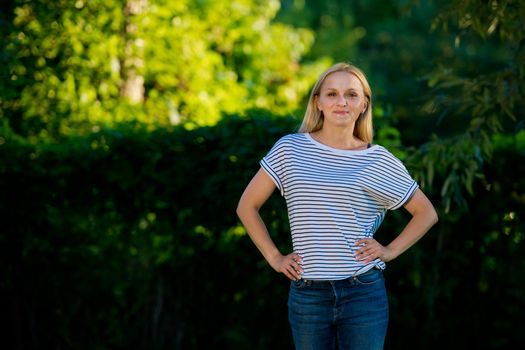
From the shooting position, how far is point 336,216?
10.2ft

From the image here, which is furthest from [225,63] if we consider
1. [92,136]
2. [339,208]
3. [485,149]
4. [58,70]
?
[339,208]

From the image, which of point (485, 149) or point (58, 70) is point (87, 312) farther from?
point (485, 149)

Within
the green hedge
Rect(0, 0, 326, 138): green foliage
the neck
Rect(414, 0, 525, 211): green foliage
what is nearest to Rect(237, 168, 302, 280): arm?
the neck

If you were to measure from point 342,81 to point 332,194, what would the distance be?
48cm

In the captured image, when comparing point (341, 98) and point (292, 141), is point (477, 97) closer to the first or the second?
point (341, 98)

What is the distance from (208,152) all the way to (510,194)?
6.47 ft

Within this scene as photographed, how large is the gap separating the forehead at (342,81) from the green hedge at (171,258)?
6.32ft

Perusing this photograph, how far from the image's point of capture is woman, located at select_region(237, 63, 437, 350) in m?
3.09

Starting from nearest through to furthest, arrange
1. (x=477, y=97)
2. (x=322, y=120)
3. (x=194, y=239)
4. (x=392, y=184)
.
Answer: (x=392, y=184) < (x=322, y=120) < (x=477, y=97) < (x=194, y=239)

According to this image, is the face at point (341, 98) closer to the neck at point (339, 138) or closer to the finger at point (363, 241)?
the neck at point (339, 138)

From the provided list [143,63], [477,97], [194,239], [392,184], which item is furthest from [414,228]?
[143,63]

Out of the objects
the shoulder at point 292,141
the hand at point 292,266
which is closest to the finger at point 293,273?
the hand at point 292,266

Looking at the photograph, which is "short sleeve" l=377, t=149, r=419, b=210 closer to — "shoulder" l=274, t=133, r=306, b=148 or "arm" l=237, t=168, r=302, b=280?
"shoulder" l=274, t=133, r=306, b=148

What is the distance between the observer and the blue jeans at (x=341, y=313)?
308cm
